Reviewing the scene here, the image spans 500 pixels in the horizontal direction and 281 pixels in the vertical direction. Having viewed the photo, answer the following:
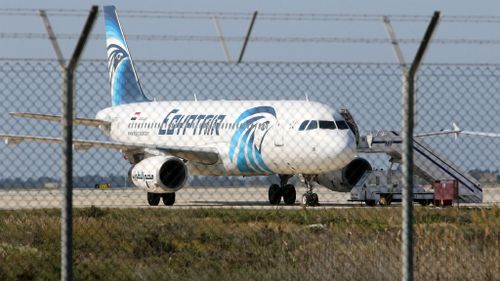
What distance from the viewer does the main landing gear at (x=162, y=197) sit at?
3653 centimetres

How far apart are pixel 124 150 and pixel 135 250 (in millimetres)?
20316

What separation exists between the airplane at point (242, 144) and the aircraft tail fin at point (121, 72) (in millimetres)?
3385

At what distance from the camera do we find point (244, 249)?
1805 cm

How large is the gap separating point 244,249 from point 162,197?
742 inches

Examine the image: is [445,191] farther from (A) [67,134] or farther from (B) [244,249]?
(A) [67,134]

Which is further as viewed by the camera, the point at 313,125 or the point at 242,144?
the point at 242,144

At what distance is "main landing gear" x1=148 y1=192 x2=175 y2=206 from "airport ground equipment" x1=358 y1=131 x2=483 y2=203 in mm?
6399

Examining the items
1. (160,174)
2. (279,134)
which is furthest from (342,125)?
(160,174)

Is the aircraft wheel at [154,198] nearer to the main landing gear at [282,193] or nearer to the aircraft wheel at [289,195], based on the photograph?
the main landing gear at [282,193]

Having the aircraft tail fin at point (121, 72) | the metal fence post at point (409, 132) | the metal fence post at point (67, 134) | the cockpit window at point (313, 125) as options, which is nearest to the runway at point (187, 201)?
the cockpit window at point (313, 125)

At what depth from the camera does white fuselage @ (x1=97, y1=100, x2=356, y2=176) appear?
31812 millimetres

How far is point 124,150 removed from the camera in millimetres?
37875

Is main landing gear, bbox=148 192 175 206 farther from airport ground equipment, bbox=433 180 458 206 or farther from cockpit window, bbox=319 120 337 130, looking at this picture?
airport ground equipment, bbox=433 180 458 206

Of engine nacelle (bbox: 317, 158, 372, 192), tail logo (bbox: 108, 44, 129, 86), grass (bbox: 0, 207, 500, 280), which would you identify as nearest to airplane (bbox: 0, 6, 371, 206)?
engine nacelle (bbox: 317, 158, 372, 192)
